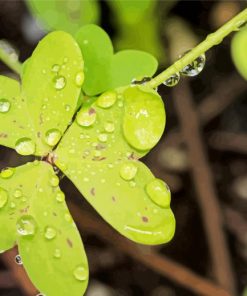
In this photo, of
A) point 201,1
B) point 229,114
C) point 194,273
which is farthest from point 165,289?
Result: point 201,1

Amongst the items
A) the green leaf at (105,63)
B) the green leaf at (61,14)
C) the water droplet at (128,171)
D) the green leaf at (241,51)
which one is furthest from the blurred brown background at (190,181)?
the water droplet at (128,171)

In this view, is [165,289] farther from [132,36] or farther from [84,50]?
[84,50]

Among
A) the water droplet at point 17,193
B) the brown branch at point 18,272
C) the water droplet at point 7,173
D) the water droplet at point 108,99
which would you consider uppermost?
the water droplet at point 108,99

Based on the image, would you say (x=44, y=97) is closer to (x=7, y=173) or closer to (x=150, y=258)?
(x=7, y=173)

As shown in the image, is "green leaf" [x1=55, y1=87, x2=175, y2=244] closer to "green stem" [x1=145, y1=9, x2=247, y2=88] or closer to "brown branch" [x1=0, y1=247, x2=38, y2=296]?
"green stem" [x1=145, y1=9, x2=247, y2=88]

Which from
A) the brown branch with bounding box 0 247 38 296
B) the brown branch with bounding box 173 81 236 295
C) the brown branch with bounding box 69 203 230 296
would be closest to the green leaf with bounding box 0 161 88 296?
the brown branch with bounding box 0 247 38 296

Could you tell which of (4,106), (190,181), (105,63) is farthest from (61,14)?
(190,181)

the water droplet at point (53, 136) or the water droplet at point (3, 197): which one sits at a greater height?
the water droplet at point (53, 136)

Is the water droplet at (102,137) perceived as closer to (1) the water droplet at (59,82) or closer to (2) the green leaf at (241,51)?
(1) the water droplet at (59,82)
